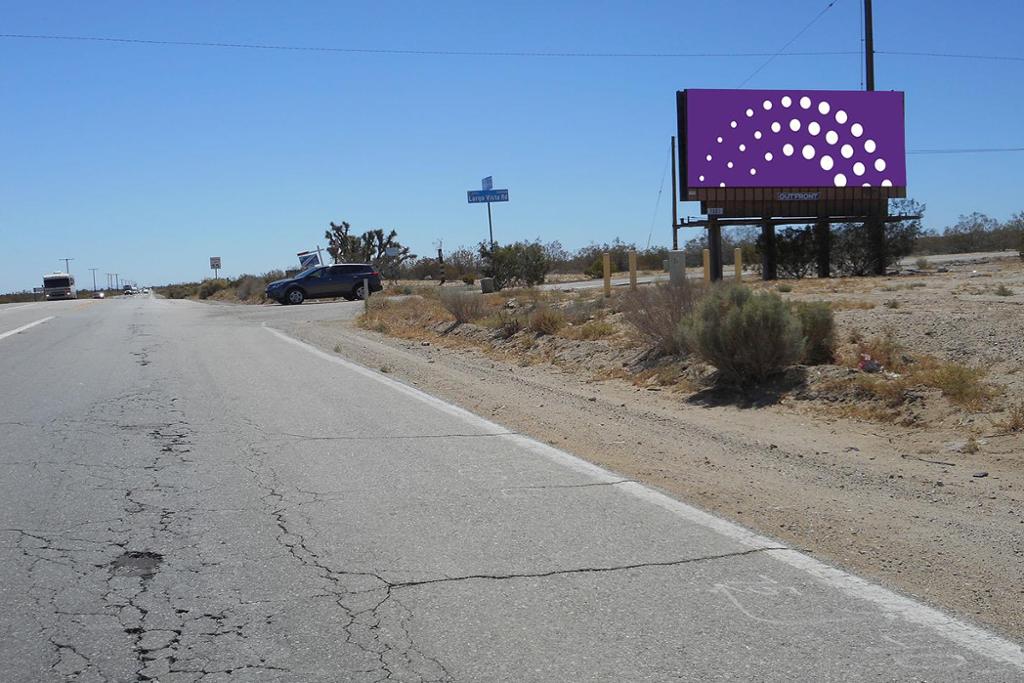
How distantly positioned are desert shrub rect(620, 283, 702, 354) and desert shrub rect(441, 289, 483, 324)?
778 cm

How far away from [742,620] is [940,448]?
5.00 metres

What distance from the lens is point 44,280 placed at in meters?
81.2

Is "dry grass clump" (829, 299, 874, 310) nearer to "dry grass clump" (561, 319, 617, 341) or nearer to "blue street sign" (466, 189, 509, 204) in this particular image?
"dry grass clump" (561, 319, 617, 341)

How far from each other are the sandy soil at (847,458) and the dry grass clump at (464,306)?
724 cm

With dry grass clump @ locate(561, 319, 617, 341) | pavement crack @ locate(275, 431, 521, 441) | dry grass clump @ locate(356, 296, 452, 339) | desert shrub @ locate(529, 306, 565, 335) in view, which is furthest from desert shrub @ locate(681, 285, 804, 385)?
dry grass clump @ locate(356, 296, 452, 339)

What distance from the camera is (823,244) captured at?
34.6m

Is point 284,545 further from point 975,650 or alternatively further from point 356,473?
point 975,650

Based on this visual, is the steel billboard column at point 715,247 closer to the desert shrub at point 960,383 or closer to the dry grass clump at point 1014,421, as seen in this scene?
the desert shrub at point 960,383

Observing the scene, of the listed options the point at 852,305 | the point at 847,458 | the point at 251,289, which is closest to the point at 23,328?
the point at 852,305

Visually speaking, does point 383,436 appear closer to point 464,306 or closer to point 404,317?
point 464,306

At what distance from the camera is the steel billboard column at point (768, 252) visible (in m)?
34.8

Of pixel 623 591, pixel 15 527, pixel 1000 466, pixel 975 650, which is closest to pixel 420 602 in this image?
pixel 623 591

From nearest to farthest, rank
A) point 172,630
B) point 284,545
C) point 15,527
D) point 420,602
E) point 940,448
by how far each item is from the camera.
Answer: point 172,630, point 420,602, point 284,545, point 15,527, point 940,448

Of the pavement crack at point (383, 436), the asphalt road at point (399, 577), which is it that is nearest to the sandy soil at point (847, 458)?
the asphalt road at point (399, 577)
